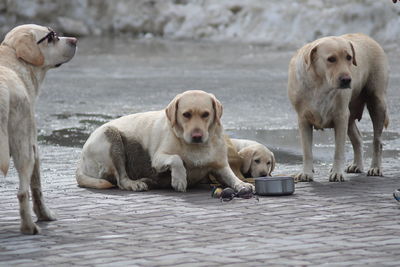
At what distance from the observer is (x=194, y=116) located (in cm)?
879

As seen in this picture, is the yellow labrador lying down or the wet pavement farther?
the yellow labrador lying down

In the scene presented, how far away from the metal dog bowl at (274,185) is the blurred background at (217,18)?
1758 centimetres

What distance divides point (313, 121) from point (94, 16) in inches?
943

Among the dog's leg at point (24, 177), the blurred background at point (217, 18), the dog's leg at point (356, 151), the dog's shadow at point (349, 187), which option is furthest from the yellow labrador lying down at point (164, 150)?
the blurred background at point (217, 18)

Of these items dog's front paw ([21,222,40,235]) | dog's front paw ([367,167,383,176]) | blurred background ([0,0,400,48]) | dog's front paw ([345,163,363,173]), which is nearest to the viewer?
dog's front paw ([21,222,40,235])

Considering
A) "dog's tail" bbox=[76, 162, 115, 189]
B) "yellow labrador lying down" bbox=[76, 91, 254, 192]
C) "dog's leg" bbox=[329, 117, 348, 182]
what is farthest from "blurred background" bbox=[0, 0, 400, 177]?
"yellow labrador lying down" bbox=[76, 91, 254, 192]

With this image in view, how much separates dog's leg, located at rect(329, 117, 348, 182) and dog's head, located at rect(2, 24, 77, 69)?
2933 millimetres

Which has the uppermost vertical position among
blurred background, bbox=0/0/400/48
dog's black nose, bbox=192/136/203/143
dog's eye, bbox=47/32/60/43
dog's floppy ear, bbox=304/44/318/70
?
blurred background, bbox=0/0/400/48

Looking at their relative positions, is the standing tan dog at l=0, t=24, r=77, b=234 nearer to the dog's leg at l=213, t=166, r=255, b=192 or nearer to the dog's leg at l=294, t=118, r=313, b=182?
the dog's leg at l=213, t=166, r=255, b=192

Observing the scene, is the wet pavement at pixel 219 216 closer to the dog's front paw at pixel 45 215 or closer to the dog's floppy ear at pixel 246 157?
the dog's front paw at pixel 45 215

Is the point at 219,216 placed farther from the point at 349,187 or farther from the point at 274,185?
the point at 349,187

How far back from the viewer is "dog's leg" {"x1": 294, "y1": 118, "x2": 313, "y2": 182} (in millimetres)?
9531

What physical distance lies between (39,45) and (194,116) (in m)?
1.74

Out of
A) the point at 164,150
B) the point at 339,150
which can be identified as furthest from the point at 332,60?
the point at 164,150
